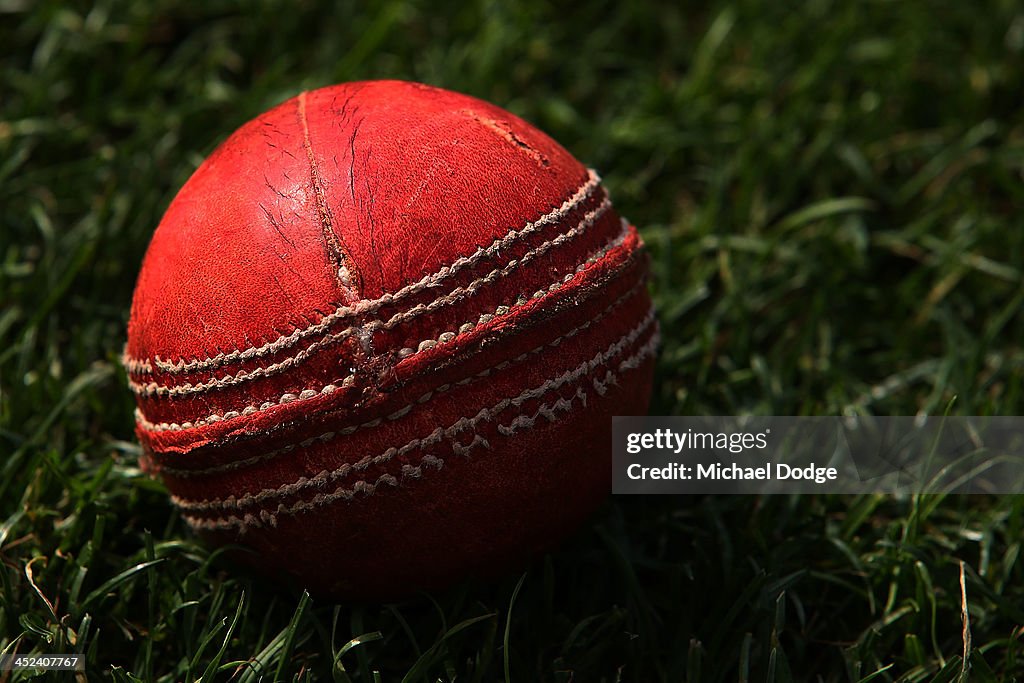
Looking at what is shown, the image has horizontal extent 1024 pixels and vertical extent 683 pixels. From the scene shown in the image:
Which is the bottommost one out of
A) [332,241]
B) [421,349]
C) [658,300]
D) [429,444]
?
[658,300]

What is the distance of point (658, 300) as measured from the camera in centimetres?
322

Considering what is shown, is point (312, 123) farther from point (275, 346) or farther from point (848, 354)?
point (848, 354)

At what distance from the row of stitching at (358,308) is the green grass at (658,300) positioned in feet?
1.90

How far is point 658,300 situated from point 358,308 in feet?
4.85

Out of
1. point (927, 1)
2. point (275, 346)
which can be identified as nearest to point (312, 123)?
point (275, 346)

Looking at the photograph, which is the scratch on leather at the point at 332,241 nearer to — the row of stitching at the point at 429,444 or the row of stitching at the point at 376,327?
the row of stitching at the point at 376,327

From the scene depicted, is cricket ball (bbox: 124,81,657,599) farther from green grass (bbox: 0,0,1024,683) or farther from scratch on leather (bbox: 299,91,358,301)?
green grass (bbox: 0,0,1024,683)

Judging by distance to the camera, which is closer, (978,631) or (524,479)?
(524,479)

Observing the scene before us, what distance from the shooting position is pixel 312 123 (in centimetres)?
224

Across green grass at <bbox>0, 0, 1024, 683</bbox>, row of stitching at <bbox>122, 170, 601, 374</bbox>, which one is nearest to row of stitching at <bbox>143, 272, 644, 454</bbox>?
row of stitching at <bbox>122, 170, 601, 374</bbox>

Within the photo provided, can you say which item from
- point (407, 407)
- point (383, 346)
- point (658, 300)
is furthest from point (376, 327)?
point (658, 300)

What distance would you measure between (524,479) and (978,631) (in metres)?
1.29

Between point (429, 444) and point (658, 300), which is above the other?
point (429, 444)

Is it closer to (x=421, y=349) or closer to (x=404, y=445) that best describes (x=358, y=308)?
(x=421, y=349)
